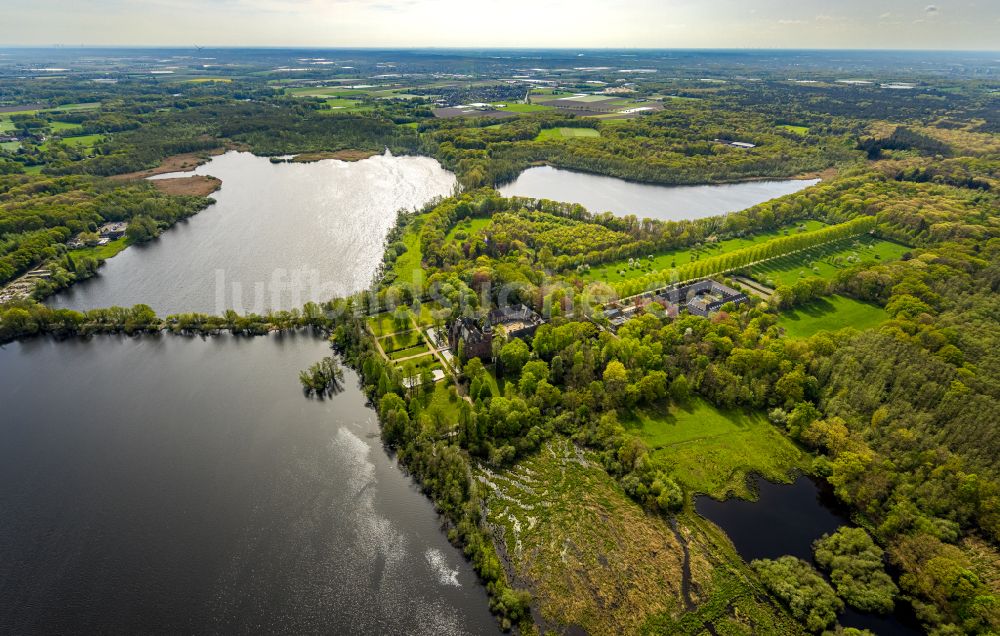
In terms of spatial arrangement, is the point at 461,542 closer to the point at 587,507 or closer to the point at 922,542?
the point at 587,507

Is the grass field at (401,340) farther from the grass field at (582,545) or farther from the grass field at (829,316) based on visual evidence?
the grass field at (829,316)

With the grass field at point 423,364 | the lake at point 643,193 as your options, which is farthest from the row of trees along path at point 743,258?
the grass field at point 423,364

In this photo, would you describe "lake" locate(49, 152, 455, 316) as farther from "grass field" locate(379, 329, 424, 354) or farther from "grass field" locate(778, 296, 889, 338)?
"grass field" locate(778, 296, 889, 338)

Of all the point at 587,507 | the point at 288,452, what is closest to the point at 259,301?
the point at 288,452

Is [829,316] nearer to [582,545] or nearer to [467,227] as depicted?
[582,545]

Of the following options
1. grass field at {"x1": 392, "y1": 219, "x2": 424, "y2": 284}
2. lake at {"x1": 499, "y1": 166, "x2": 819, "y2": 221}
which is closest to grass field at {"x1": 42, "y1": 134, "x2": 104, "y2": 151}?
grass field at {"x1": 392, "y1": 219, "x2": 424, "y2": 284}
